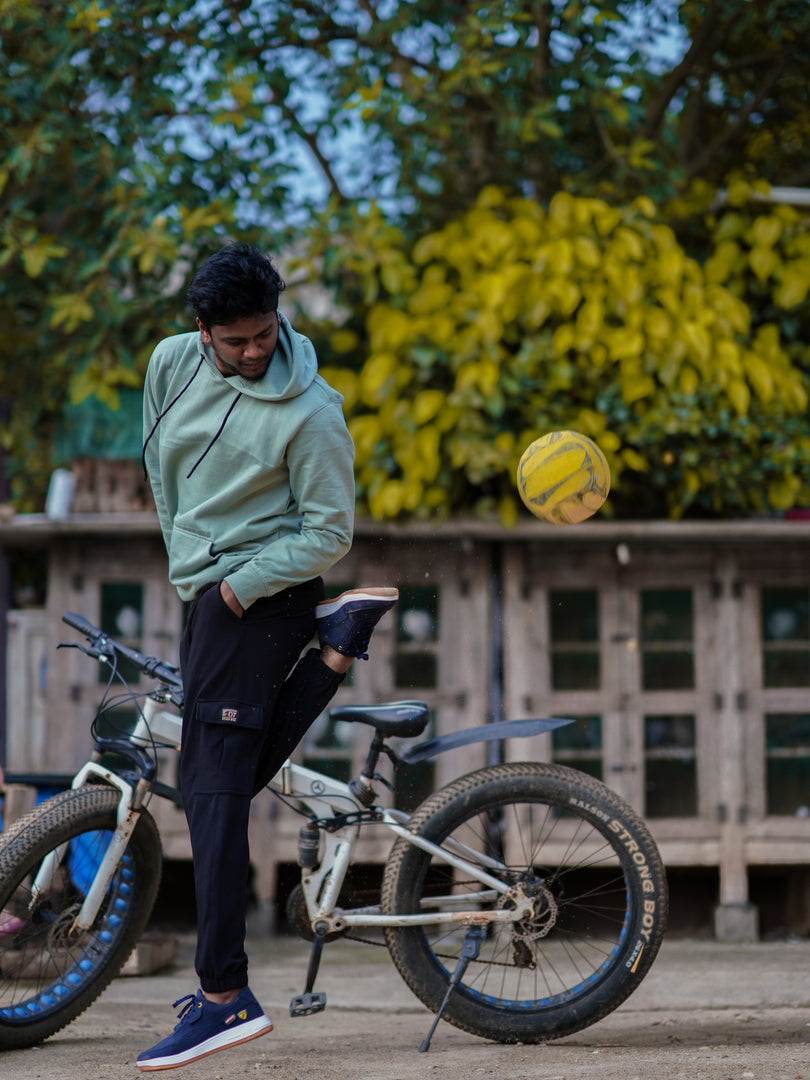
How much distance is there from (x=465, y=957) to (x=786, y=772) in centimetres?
329

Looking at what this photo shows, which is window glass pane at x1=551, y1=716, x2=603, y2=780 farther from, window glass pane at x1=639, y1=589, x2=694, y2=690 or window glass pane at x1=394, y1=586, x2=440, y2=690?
window glass pane at x1=394, y1=586, x2=440, y2=690

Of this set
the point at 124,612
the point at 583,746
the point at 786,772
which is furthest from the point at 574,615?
the point at 124,612

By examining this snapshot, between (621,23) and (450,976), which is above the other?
(621,23)

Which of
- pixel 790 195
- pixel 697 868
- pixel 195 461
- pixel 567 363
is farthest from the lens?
pixel 697 868

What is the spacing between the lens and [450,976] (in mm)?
3025

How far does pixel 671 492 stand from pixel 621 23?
222 cm

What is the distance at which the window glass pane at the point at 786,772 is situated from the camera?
18.7ft

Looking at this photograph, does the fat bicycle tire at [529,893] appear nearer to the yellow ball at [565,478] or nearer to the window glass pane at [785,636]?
the yellow ball at [565,478]

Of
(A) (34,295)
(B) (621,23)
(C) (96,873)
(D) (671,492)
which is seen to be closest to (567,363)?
(D) (671,492)

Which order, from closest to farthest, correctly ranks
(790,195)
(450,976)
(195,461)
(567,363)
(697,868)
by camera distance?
1. (195,461)
2. (450,976)
3. (567,363)
4. (790,195)
5. (697,868)

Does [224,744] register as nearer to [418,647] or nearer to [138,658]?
[138,658]

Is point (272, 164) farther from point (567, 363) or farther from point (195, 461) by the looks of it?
point (195, 461)

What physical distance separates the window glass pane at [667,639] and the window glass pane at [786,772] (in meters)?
0.50

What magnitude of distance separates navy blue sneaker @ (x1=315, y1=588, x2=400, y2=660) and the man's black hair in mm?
754
